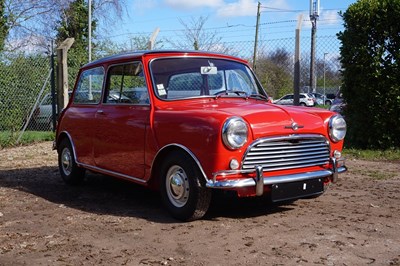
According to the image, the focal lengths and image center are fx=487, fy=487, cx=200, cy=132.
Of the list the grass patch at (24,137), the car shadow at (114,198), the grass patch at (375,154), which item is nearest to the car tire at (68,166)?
the car shadow at (114,198)

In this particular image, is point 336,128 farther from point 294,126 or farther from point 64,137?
point 64,137

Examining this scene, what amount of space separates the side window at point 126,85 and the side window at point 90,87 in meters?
0.22

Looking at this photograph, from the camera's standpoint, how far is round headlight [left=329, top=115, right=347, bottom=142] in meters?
4.93

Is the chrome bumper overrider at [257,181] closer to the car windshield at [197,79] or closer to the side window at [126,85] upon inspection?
the car windshield at [197,79]

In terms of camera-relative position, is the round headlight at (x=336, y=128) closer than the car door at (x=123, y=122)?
Yes

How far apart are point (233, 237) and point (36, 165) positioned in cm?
538

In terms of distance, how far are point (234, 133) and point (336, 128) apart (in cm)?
132

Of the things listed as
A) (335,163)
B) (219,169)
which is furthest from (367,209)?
(219,169)

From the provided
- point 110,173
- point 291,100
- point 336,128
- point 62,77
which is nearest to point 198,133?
point 336,128

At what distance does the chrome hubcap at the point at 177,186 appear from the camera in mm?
4594

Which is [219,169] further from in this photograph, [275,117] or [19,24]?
[19,24]

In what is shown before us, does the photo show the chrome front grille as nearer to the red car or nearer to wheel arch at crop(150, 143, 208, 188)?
the red car

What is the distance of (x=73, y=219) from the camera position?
16.1ft

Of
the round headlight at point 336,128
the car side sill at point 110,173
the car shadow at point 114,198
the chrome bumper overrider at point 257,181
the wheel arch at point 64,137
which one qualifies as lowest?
the car shadow at point 114,198
